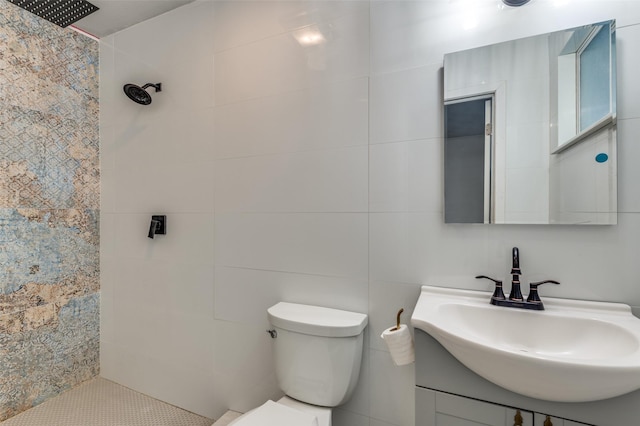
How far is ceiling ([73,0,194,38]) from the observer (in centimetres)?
175

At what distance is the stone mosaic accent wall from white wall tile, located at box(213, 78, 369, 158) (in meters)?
1.06

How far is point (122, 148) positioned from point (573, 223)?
7.89 ft

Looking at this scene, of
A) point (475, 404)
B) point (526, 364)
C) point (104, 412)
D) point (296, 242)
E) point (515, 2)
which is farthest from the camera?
point (104, 412)

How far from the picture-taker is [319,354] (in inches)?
47.7

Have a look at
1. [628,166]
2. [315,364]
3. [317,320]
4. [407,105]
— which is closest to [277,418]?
[315,364]

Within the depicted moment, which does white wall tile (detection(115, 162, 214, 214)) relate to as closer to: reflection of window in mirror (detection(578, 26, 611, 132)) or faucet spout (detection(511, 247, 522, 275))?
faucet spout (detection(511, 247, 522, 275))

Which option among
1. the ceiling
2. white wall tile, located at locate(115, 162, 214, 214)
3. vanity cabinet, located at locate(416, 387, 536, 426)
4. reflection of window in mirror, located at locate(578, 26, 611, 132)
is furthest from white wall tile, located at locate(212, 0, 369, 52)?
vanity cabinet, located at locate(416, 387, 536, 426)

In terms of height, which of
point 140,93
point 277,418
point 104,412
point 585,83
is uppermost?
point 140,93

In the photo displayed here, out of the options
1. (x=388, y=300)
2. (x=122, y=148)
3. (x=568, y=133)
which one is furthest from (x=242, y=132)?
(x=568, y=133)

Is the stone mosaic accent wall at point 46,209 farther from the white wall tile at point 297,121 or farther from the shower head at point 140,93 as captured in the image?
the white wall tile at point 297,121

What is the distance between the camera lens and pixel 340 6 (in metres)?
1.37

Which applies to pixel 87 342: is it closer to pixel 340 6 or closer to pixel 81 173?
pixel 81 173

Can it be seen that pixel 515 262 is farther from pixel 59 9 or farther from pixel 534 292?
pixel 59 9

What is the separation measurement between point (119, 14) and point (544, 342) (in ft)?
8.71
